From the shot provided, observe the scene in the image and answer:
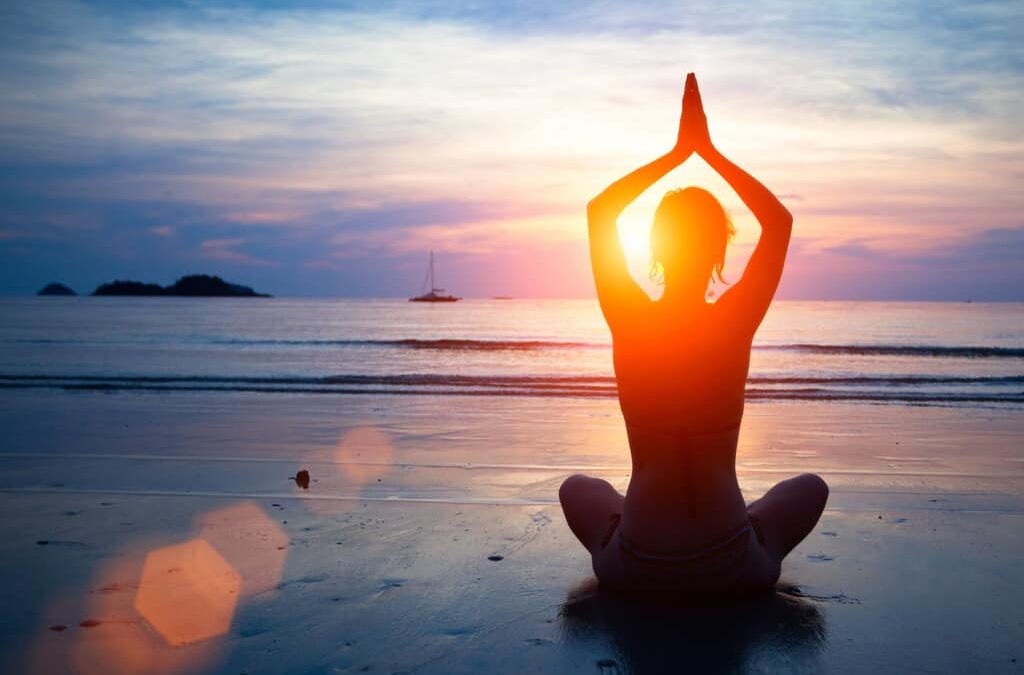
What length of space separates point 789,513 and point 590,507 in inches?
34.5

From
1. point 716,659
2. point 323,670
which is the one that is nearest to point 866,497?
point 716,659

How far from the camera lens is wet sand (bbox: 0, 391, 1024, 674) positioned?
321 cm

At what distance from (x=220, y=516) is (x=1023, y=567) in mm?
4658

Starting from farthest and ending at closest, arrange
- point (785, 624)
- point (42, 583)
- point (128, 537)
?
point (128, 537) < point (42, 583) < point (785, 624)

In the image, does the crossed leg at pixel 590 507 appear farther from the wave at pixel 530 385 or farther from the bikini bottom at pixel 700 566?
the wave at pixel 530 385

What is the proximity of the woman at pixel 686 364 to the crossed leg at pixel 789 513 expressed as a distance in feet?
0.32

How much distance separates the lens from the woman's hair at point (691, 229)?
314 cm

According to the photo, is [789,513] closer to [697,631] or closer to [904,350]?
[697,631]

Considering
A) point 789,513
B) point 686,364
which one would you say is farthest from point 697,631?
point 686,364

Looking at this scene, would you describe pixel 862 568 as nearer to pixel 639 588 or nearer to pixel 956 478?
pixel 639 588

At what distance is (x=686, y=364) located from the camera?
3201 millimetres

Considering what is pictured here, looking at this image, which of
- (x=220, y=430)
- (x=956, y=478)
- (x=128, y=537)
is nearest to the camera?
(x=128, y=537)

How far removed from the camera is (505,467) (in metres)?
7.13

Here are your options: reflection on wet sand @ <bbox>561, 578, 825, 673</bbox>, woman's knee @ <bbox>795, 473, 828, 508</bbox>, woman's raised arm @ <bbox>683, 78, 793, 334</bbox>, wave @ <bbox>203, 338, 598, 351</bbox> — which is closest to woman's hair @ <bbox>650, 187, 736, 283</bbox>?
woman's raised arm @ <bbox>683, 78, 793, 334</bbox>
